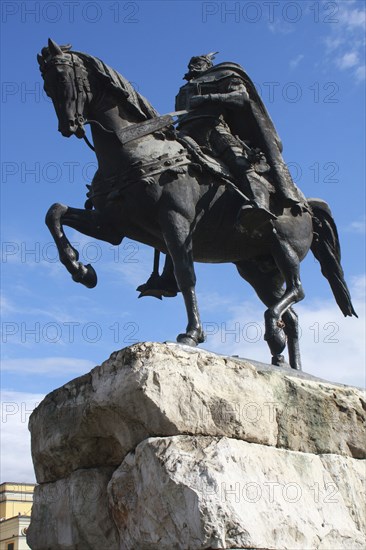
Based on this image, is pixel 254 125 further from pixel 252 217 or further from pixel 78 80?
pixel 78 80

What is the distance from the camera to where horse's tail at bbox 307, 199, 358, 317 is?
8023 millimetres

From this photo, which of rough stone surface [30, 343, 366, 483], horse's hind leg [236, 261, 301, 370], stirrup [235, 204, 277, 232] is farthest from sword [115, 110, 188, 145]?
rough stone surface [30, 343, 366, 483]

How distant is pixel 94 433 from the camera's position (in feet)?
19.3

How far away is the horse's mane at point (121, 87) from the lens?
6988 millimetres

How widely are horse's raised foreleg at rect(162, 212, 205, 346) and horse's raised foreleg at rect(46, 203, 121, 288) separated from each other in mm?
588

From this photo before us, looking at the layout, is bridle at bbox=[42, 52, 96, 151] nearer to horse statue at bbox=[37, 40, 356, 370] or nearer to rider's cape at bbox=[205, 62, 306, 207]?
horse statue at bbox=[37, 40, 356, 370]

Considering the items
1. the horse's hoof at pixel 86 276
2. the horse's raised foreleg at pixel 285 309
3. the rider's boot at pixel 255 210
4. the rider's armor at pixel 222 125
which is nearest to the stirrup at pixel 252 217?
the rider's boot at pixel 255 210

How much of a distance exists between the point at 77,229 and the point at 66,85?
1.20m

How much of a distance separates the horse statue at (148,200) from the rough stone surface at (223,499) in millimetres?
1203

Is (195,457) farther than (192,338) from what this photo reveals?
No

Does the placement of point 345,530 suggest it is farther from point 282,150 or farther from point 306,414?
point 282,150

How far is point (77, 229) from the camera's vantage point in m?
6.99

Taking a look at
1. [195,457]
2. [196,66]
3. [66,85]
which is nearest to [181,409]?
[195,457]

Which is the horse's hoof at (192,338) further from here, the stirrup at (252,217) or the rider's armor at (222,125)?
the rider's armor at (222,125)
